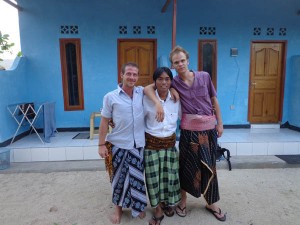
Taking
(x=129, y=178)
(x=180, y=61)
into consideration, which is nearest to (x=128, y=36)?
(x=180, y=61)

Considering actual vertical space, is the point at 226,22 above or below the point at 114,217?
above

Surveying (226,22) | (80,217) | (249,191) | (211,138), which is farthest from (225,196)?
(226,22)

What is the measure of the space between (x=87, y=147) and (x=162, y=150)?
6.74 ft

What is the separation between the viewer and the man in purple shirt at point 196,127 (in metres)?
2.03

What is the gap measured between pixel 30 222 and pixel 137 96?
1.62 meters

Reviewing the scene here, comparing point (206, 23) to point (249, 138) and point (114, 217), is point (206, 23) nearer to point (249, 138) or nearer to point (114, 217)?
point (249, 138)

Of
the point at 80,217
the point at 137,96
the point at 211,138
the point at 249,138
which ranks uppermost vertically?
the point at 137,96

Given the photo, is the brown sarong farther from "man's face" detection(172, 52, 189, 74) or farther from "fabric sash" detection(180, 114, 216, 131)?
"man's face" detection(172, 52, 189, 74)

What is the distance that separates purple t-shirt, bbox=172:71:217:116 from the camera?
203 cm

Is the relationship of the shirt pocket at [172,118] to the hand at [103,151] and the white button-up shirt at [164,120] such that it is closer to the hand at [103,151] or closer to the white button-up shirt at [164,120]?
the white button-up shirt at [164,120]

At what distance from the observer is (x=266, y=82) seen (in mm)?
5047

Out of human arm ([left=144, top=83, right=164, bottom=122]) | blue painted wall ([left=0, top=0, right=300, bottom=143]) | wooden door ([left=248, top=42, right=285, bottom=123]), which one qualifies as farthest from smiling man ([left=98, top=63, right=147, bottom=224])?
wooden door ([left=248, top=42, right=285, bottom=123])

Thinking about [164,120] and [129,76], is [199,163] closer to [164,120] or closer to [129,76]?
[164,120]

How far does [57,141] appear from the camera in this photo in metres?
4.11
